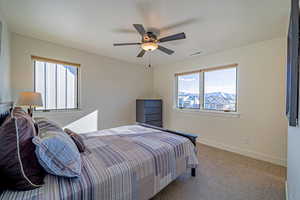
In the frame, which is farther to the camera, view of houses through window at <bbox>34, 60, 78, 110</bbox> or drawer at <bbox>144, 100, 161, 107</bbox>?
drawer at <bbox>144, 100, 161, 107</bbox>

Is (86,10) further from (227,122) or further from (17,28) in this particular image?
(227,122)

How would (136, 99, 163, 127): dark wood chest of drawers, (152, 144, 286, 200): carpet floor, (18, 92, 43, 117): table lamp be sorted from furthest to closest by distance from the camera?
(136, 99, 163, 127): dark wood chest of drawers < (18, 92, 43, 117): table lamp < (152, 144, 286, 200): carpet floor

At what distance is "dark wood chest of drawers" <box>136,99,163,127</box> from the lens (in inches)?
168

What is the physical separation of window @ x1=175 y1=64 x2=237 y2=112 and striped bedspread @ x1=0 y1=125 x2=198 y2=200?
77.7 inches

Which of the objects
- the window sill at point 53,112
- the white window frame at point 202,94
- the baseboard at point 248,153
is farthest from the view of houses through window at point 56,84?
the baseboard at point 248,153

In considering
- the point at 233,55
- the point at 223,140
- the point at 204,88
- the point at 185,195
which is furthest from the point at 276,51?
the point at 185,195

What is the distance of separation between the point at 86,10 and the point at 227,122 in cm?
361

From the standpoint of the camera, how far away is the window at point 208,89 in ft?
10.7

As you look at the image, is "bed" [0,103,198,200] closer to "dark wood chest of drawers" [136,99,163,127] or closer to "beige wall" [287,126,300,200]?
"beige wall" [287,126,300,200]

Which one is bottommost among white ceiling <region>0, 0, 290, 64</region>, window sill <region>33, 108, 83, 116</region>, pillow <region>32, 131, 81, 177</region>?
pillow <region>32, 131, 81, 177</region>

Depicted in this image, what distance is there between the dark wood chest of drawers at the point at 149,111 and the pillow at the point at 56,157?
321 cm

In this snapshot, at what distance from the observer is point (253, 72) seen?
9.39 ft

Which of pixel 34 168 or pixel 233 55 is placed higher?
pixel 233 55

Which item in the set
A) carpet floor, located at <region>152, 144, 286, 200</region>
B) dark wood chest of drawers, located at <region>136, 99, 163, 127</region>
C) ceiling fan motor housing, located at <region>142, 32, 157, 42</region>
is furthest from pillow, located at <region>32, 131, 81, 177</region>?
dark wood chest of drawers, located at <region>136, 99, 163, 127</region>
